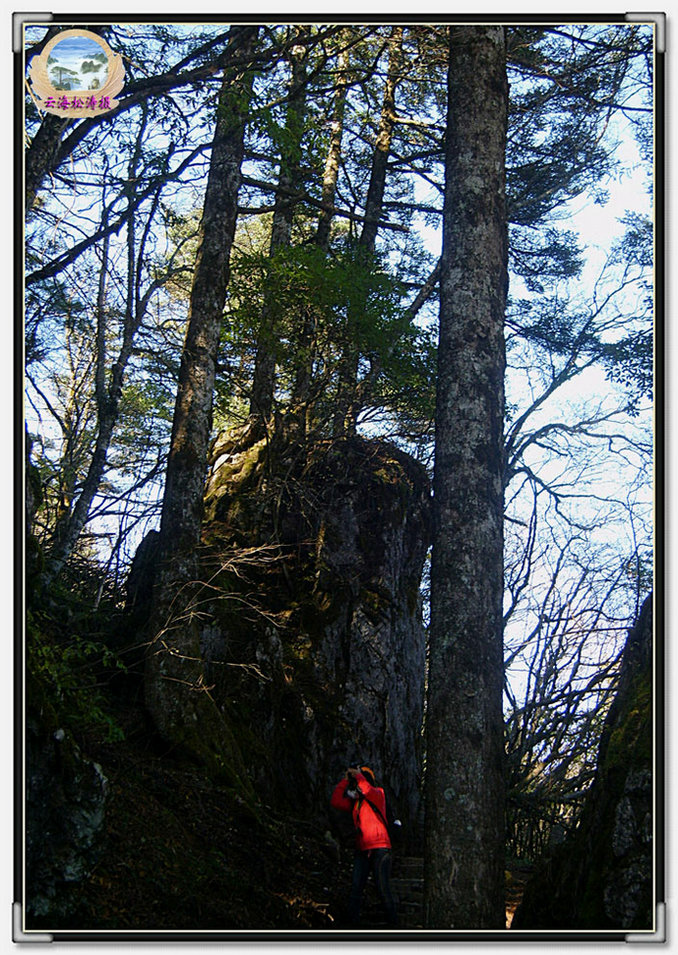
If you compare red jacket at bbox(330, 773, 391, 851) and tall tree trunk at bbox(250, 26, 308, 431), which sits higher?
tall tree trunk at bbox(250, 26, 308, 431)

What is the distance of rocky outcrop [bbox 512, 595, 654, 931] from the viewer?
4395mm

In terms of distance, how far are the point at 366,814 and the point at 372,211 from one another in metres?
9.69

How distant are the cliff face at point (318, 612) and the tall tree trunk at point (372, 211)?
46 centimetres

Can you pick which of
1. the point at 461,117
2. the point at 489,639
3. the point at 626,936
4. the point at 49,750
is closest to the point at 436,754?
the point at 489,639

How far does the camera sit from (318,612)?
981 centimetres

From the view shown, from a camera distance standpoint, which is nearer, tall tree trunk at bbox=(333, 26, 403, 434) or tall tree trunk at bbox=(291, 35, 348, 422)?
tall tree trunk at bbox=(291, 35, 348, 422)

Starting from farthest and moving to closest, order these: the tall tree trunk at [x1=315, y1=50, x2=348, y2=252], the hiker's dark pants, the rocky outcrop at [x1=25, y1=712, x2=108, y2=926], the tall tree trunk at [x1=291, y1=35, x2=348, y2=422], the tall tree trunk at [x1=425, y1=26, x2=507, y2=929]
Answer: the tall tree trunk at [x1=315, y1=50, x2=348, y2=252] → the tall tree trunk at [x1=291, y1=35, x2=348, y2=422] → the hiker's dark pants → the tall tree trunk at [x1=425, y1=26, x2=507, y2=929] → the rocky outcrop at [x1=25, y1=712, x2=108, y2=926]

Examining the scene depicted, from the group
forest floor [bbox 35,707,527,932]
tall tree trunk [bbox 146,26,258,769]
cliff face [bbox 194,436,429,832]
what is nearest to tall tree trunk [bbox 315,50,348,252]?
tall tree trunk [bbox 146,26,258,769]

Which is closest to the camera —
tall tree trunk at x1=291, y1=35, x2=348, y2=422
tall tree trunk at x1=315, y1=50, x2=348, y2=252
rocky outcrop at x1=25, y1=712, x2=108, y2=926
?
rocky outcrop at x1=25, y1=712, x2=108, y2=926

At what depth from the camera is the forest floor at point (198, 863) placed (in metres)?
5.11

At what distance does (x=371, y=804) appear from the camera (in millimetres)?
7082

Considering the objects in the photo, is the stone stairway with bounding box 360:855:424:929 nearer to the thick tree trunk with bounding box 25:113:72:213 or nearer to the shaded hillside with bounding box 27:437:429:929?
the shaded hillside with bounding box 27:437:429:929

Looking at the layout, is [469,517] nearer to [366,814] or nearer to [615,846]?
[615,846]

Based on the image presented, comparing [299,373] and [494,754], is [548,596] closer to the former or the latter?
[299,373]
